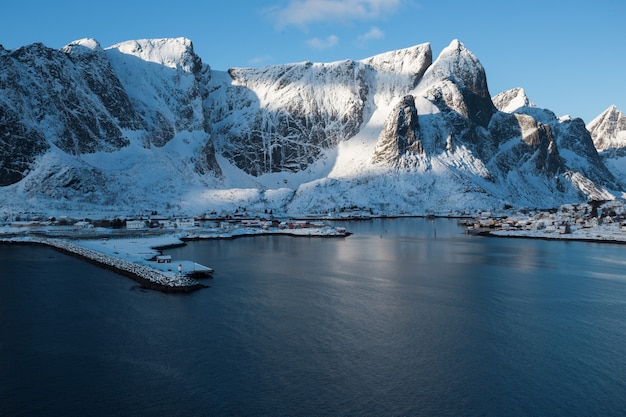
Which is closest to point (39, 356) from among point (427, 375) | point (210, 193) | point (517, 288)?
point (427, 375)

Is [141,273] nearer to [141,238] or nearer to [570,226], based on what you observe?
[141,238]

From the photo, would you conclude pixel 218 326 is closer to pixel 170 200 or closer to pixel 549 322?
pixel 549 322

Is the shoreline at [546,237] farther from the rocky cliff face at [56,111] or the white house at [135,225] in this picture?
the rocky cliff face at [56,111]

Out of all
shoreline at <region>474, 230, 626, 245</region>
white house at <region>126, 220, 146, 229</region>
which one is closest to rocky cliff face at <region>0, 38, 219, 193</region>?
white house at <region>126, 220, 146, 229</region>

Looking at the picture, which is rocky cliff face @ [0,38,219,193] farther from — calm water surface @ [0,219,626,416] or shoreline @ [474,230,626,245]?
shoreline @ [474,230,626,245]

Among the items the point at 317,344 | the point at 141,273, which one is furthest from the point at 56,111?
the point at 317,344

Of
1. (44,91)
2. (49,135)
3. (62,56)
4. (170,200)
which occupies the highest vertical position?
(62,56)
